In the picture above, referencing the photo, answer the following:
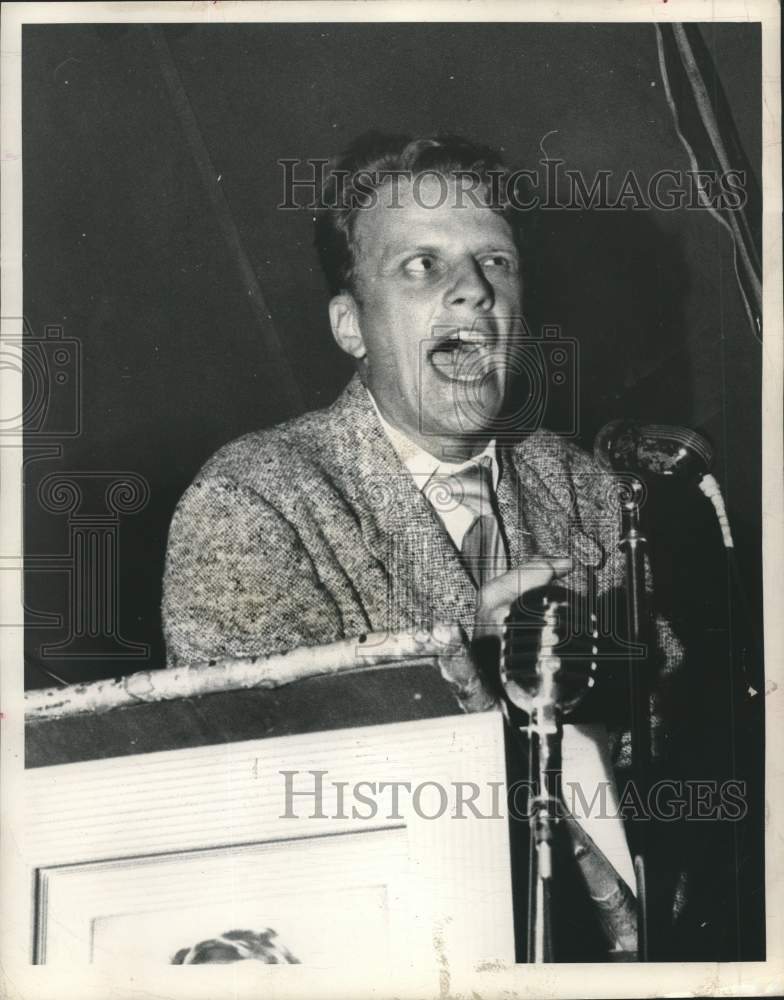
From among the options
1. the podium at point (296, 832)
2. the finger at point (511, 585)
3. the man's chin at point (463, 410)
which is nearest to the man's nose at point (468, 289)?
the man's chin at point (463, 410)

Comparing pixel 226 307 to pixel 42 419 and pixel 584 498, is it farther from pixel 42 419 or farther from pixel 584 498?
pixel 584 498

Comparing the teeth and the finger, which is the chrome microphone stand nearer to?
the finger

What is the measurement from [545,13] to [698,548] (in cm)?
103

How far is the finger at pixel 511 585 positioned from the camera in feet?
7.27

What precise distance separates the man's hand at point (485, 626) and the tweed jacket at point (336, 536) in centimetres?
2

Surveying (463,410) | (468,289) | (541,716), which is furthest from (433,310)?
(541,716)

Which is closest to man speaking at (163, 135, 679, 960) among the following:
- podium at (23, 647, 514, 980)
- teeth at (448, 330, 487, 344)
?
teeth at (448, 330, 487, 344)

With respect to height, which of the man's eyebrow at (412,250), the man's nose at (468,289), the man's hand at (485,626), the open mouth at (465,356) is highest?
the man's eyebrow at (412,250)

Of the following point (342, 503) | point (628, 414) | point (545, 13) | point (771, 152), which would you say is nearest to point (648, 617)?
point (628, 414)

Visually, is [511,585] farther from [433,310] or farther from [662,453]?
[433,310]

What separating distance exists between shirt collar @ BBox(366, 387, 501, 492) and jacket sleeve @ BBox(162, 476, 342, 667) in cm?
24

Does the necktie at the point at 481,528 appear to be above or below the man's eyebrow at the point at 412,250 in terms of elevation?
below

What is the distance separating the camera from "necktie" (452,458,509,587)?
224 cm

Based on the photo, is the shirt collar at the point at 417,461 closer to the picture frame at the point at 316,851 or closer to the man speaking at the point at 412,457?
the man speaking at the point at 412,457
